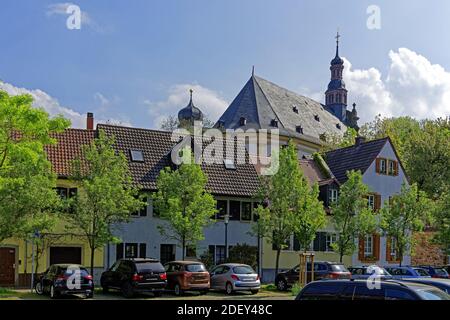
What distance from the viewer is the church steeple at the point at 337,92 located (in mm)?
128750

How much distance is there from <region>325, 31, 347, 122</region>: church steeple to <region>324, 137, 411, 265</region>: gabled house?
78592 millimetres

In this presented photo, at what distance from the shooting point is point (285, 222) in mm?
33875

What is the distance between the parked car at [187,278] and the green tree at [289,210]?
7195mm

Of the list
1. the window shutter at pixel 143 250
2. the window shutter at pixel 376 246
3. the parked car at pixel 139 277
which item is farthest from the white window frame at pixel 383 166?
the parked car at pixel 139 277

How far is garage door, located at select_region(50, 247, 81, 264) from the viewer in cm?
3366

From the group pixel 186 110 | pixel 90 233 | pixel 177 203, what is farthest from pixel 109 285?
pixel 186 110

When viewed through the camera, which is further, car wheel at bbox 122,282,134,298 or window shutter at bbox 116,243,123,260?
window shutter at bbox 116,243,123,260

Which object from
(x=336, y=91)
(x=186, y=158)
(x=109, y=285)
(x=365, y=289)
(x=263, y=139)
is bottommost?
(x=109, y=285)

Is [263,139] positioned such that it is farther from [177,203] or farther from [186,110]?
[177,203]

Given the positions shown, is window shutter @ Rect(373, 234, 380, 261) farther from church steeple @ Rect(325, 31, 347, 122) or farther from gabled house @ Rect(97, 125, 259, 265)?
church steeple @ Rect(325, 31, 347, 122)

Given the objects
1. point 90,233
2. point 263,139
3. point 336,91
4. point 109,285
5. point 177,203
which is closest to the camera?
point 109,285

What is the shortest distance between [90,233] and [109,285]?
316 cm

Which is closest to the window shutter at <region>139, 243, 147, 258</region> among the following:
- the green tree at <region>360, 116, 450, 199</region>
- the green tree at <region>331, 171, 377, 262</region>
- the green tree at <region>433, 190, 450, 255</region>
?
the green tree at <region>331, 171, 377, 262</region>

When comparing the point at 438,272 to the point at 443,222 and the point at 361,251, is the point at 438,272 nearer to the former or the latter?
the point at 443,222
